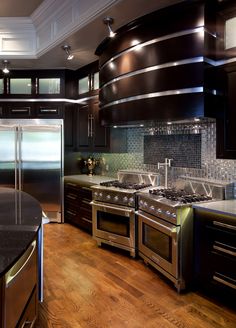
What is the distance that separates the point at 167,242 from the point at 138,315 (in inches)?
28.1

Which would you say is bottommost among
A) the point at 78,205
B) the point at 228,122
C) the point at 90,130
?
the point at 78,205

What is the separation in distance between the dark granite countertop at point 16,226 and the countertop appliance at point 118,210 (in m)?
1.27

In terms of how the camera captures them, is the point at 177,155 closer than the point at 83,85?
Yes

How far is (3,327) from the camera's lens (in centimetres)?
108

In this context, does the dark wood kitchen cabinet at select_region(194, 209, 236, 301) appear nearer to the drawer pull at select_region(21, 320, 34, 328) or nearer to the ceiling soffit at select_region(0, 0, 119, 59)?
the drawer pull at select_region(21, 320, 34, 328)

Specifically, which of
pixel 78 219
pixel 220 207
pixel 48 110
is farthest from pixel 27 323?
pixel 48 110

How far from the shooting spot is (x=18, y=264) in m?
1.27

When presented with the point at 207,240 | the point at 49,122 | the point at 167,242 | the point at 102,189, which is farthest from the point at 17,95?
the point at 207,240

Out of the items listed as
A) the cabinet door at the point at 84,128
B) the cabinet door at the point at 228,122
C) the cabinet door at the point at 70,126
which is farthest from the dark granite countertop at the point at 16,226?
the cabinet door at the point at 70,126

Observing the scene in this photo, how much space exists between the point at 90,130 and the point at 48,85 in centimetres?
120

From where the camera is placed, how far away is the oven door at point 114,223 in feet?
10.8

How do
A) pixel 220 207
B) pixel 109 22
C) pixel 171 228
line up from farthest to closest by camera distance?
pixel 109 22, pixel 171 228, pixel 220 207

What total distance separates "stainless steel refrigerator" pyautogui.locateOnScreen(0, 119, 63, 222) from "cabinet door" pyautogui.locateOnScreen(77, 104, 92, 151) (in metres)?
0.31

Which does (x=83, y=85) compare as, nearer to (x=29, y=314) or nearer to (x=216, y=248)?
(x=216, y=248)
